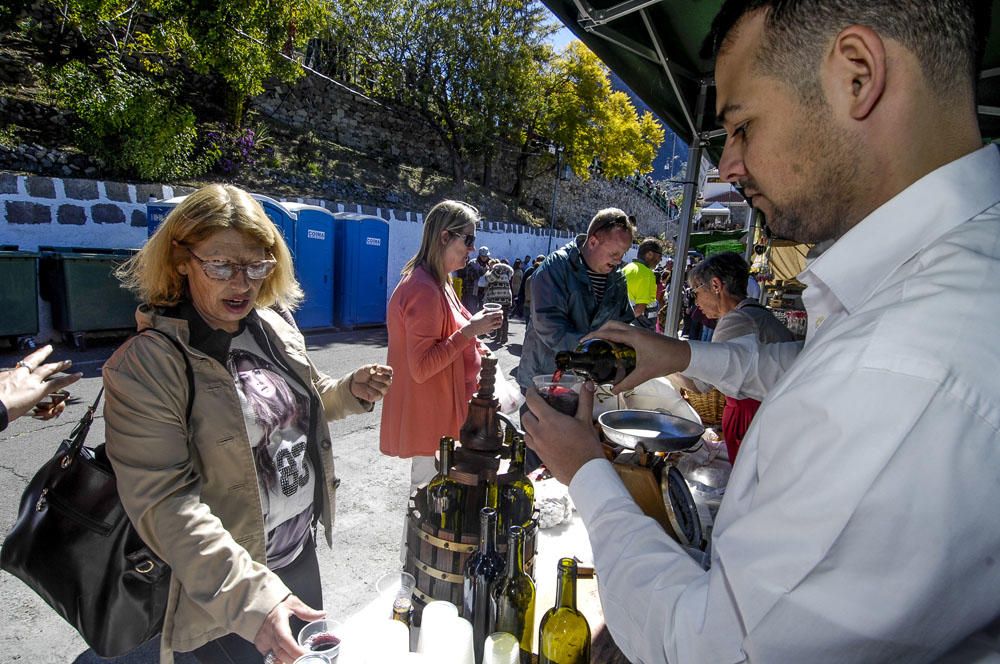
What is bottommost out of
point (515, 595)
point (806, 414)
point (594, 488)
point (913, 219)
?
point (515, 595)

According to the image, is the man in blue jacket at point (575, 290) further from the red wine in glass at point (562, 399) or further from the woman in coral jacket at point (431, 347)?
the red wine in glass at point (562, 399)

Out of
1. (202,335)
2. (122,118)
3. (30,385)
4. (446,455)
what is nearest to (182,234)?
(202,335)

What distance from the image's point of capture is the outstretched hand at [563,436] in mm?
1201

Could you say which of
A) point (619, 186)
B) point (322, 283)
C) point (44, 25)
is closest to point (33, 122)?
point (44, 25)

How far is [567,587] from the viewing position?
52.6 inches

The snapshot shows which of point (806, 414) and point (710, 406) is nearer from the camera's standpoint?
point (806, 414)

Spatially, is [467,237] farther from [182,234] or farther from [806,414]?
[806,414]

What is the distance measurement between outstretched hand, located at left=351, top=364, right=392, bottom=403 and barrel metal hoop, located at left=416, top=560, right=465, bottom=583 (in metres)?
0.96

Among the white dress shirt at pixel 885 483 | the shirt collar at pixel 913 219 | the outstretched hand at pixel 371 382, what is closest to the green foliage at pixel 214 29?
the outstretched hand at pixel 371 382

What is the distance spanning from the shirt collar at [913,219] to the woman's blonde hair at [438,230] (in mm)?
2370

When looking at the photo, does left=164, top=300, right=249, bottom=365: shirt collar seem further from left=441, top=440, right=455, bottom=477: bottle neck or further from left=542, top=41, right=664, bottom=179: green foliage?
left=542, top=41, right=664, bottom=179: green foliage

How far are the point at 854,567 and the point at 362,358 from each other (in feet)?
29.6

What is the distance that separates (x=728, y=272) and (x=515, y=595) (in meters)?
3.31

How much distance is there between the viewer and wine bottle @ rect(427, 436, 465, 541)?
1394 mm
